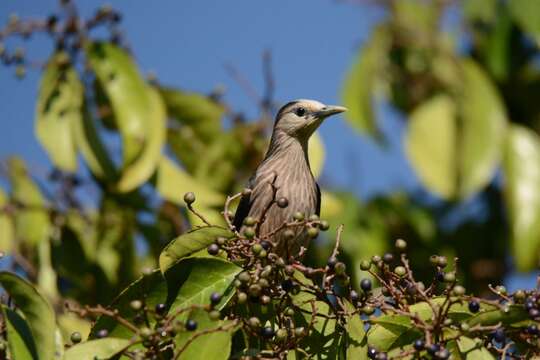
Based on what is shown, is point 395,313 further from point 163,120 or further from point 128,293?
point 163,120

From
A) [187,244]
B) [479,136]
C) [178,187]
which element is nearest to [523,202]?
[479,136]

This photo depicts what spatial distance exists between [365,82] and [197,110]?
1487 millimetres

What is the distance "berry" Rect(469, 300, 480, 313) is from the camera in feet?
8.30

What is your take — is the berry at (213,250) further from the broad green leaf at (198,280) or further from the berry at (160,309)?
the berry at (160,309)

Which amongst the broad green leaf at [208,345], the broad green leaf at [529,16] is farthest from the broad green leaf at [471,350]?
the broad green leaf at [529,16]

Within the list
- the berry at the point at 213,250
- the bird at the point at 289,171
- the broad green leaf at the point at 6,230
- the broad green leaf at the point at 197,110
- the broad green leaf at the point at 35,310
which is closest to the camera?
the broad green leaf at the point at 35,310

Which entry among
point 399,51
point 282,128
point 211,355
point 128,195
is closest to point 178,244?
point 211,355

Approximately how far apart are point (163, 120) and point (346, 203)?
67.5 inches

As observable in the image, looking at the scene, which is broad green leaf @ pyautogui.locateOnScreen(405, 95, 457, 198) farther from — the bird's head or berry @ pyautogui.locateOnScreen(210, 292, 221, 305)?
berry @ pyautogui.locateOnScreen(210, 292, 221, 305)

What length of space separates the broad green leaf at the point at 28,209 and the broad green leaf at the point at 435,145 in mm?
2504

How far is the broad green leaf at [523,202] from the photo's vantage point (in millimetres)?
5762

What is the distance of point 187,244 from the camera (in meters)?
2.69

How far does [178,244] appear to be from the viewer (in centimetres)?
268

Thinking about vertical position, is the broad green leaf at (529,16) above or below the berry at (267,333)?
above
